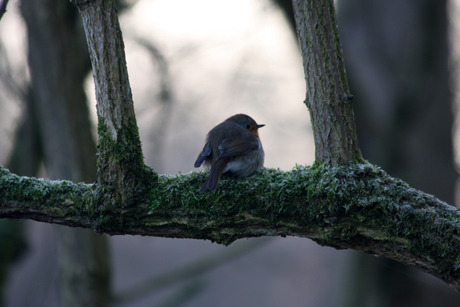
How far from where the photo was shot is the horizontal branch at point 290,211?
2.27 m

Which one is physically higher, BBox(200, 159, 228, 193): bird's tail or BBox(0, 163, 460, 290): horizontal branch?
BBox(200, 159, 228, 193): bird's tail

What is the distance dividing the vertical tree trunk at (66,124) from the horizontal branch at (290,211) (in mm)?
2634

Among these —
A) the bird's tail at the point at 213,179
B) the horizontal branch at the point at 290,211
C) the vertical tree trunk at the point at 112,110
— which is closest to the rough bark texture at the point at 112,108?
the vertical tree trunk at the point at 112,110

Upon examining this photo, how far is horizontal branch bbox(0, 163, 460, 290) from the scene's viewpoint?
2.27 m

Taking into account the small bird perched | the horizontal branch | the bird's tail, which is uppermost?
the small bird perched

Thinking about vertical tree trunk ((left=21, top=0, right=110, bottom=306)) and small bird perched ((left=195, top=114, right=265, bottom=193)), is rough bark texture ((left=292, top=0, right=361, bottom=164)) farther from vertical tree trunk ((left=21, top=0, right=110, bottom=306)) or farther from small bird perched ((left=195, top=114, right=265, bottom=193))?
vertical tree trunk ((left=21, top=0, right=110, bottom=306))

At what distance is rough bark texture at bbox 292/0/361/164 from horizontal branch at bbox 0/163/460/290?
12cm

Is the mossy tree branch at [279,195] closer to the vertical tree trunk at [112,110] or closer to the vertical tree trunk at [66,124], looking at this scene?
the vertical tree trunk at [112,110]

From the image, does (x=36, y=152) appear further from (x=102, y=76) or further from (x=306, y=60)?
(x=306, y=60)

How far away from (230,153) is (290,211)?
966 millimetres

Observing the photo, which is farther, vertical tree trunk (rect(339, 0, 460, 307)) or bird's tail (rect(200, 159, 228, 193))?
vertical tree trunk (rect(339, 0, 460, 307))

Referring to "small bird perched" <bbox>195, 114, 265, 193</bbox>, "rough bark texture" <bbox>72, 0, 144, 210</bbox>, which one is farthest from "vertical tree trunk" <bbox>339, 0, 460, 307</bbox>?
"rough bark texture" <bbox>72, 0, 144, 210</bbox>

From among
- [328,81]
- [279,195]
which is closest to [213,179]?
[279,195]

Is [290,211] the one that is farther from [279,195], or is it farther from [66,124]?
[66,124]
